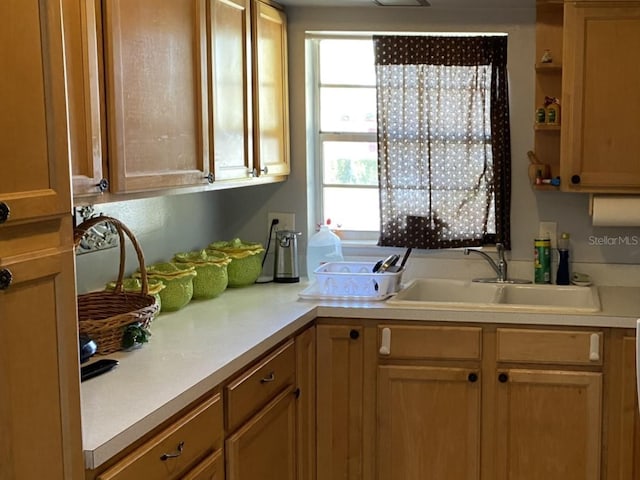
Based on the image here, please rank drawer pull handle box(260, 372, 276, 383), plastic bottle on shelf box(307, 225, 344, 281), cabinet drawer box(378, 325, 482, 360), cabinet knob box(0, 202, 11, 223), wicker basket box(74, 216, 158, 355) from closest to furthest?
cabinet knob box(0, 202, 11, 223)
wicker basket box(74, 216, 158, 355)
drawer pull handle box(260, 372, 276, 383)
cabinet drawer box(378, 325, 482, 360)
plastic bottle on shelf box(307, 225, 344, 281)

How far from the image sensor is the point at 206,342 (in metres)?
2.42

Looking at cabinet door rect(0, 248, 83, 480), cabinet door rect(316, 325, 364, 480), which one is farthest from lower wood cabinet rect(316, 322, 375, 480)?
cabinet door rect(0, 248, 83, 480)

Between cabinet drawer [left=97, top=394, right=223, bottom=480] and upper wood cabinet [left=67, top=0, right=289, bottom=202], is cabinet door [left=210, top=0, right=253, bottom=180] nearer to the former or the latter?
upper wood cabinet [left=67, top=0, right=289, bottom=202]

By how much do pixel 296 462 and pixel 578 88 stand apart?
1640 mm

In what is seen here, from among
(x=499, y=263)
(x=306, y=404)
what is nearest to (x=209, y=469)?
(x=306, y=404)

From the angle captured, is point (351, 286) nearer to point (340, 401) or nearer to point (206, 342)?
point (340, 401)

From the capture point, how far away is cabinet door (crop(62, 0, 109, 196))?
6.24 feet

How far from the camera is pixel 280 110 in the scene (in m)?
3.41

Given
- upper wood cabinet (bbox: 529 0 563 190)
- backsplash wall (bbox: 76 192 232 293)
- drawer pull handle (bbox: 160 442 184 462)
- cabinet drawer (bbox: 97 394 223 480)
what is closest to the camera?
cabinet drawer (bbox: 97 394 223 480)

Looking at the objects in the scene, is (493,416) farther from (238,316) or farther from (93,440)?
(93,440)

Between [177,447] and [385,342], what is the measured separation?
1.17m

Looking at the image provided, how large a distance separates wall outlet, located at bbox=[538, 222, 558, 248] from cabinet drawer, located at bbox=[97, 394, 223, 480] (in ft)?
5.71

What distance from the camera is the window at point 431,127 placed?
342cm

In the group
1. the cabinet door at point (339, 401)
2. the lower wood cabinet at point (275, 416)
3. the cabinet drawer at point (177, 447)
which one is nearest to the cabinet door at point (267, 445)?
the lower wood cabinet at point (275, 416)
